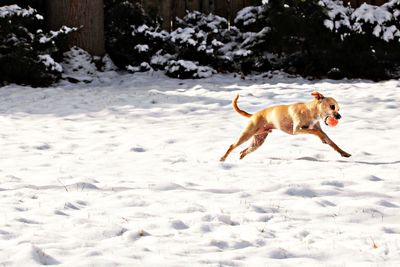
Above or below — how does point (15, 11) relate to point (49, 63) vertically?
above

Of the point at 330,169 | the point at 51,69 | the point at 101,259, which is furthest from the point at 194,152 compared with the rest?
the point at 51,69

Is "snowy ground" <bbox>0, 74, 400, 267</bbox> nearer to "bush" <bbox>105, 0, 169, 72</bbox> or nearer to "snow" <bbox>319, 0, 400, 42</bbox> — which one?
"snow" <bbox>319, 0, 400, 42</bbox>

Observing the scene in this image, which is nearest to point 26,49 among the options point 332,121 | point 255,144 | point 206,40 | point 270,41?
point 206,40

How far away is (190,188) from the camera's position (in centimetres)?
498

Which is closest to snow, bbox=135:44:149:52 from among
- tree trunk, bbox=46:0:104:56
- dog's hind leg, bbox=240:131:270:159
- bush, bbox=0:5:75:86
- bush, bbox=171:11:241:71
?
bush, bbox=171:11:241:71

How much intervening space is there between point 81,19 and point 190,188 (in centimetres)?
805

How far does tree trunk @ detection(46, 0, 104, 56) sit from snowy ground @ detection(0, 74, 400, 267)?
3152 mm

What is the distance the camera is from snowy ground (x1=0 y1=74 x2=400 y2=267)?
3.52 meters

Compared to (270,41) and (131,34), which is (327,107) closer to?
(270,41)

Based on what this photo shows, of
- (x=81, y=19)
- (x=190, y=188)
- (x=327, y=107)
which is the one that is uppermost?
(x=81, y=19)

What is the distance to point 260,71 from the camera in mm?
12203

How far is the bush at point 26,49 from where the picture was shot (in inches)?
423

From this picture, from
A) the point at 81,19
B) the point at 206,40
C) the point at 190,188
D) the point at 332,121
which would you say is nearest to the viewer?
the point at 190,188

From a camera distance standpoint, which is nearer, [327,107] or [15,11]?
[327,107]
